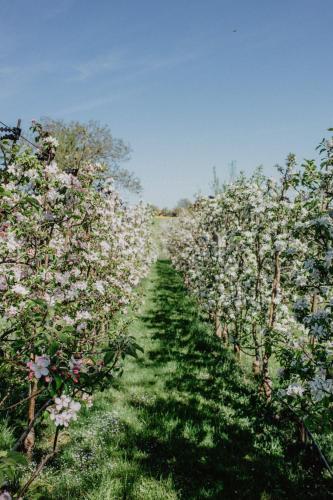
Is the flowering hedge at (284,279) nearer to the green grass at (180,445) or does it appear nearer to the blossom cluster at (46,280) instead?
the green grass at (180,445)

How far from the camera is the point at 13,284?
3422mm

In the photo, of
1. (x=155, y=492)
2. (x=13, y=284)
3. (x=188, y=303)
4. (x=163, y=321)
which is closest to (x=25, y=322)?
(x=13, y=284)

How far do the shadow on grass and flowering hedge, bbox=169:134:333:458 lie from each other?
22.2 inches

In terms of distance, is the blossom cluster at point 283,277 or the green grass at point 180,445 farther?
the green grass at point 180,445

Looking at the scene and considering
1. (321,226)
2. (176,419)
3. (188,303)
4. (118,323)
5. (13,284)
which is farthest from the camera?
(188,303)

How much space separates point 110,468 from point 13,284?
237cm

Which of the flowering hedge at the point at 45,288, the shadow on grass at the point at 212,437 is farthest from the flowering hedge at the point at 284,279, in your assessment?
the flowering hedge at the point at 45,288

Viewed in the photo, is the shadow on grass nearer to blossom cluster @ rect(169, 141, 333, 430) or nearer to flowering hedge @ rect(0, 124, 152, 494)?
blossom cluster @ rect(169, 141, 333, 430)

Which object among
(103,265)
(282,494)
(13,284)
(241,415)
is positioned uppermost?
(103,265)

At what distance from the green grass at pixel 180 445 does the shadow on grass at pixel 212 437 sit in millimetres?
13

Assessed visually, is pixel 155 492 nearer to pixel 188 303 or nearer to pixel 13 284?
pixel 13 284

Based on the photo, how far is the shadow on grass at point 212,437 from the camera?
162 inches

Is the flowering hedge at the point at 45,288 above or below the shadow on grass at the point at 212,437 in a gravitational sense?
above

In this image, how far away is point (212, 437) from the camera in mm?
4988
